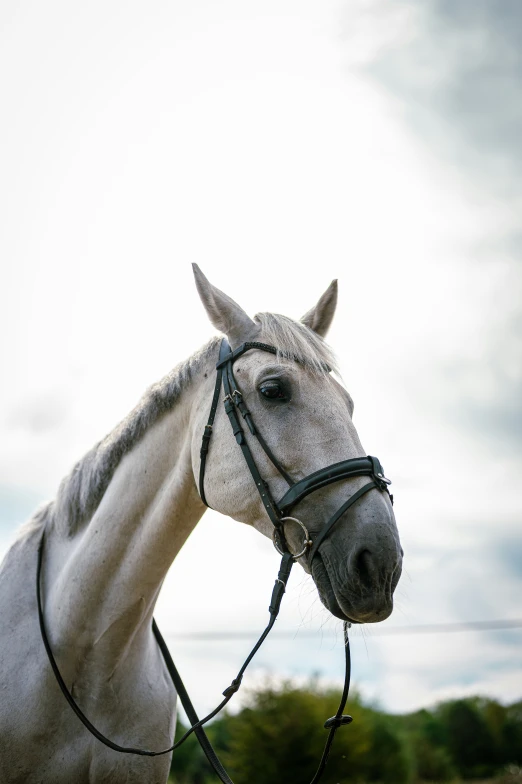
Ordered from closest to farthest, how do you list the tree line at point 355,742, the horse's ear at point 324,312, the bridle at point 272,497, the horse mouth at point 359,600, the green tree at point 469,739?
the horse mouth at point 359,600, the bridle at point 272,497, the horse's ear at point 324,312, the tree line at point 355,742, the green tree at point 469,739

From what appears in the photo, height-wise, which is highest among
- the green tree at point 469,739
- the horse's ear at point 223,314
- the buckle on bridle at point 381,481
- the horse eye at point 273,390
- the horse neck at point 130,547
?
the horse's ear at point 223,314

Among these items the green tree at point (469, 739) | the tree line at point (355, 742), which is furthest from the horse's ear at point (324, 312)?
the green tree at point (469, 739)

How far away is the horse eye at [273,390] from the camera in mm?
3090

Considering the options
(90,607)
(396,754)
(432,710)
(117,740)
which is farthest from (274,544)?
(432,710)

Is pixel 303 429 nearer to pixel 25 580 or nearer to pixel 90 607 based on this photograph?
pixel 90 607

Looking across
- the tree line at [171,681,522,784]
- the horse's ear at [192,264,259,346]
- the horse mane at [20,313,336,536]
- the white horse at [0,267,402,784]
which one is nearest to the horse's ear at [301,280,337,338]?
the white horse at [0,267,402,784]

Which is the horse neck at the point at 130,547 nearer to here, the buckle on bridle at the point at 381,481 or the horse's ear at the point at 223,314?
the horse's ear at the point at 223,314

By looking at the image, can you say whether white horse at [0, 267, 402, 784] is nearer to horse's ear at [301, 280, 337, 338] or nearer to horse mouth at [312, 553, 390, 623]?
horse's ear at [301, 280, 337, 338]

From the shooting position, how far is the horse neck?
11.2 feet

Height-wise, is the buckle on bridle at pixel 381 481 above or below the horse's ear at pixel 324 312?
below

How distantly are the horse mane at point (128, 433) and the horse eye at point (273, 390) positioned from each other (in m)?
0.33

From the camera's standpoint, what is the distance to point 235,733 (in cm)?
2139

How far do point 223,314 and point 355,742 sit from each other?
21849mm

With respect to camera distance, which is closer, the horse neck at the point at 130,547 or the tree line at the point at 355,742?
the horse neck at the point at 130,547
